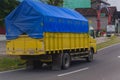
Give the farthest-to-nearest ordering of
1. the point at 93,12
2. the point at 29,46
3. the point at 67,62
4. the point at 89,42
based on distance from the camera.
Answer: the point at 93,12
the point at 89,42
the point at 67,62
the point at 29,46

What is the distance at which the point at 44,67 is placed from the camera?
2231 cm

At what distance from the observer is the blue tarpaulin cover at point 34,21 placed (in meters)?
19.9

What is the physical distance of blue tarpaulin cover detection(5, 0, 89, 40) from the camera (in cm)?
1988

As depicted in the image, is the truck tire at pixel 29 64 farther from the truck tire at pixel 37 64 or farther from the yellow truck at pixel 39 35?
the truck tire at pixel 37 64

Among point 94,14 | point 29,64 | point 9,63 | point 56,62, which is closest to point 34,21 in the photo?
point 56,62

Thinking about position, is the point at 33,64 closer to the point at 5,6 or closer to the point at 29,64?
the point at 29,64

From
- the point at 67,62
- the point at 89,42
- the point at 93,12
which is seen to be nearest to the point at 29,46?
the point at 67,62

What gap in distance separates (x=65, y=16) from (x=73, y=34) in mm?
1147

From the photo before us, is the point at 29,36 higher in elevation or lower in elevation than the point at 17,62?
higher

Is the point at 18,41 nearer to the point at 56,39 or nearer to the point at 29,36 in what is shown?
the point at 29,36

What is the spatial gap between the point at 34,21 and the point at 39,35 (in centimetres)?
91

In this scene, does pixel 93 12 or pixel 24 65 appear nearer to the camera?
pixel 24 65

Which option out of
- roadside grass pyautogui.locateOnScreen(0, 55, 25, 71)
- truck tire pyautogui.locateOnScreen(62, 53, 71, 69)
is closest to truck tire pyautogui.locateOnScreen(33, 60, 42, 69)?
roadside grass pyautogui.locateOnScreen(0, 55, 25, 71)

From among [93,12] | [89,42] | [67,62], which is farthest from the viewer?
[93,12]
